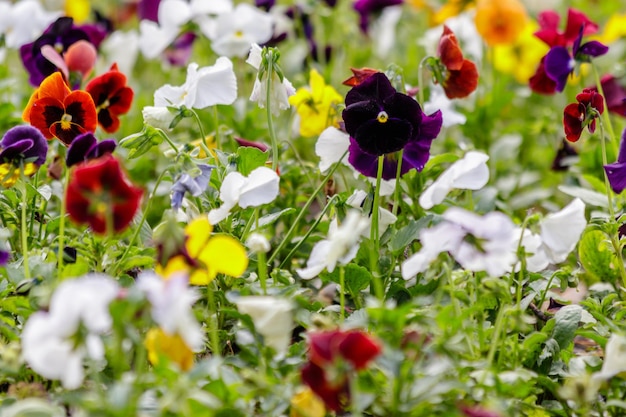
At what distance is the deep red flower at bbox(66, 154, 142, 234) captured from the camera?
128 centimetres

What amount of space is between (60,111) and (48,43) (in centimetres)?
65

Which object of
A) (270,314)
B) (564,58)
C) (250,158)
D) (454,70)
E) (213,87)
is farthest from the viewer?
(564,58)

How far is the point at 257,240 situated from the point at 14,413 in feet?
1.37

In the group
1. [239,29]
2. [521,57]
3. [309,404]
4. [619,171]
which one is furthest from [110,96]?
[521,57]

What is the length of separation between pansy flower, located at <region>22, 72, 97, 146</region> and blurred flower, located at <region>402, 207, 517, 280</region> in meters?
0.69

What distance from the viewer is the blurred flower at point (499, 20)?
9.46 ft

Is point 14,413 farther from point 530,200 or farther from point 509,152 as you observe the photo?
point 509,152

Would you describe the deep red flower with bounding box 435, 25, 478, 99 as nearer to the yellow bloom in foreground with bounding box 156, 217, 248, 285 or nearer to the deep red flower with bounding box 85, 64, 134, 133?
the deep red flower with bounding box 85, 64, 134, 133

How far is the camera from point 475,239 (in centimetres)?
132

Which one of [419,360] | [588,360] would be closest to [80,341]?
[419,360]

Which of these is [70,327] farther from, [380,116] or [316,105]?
[316,105]

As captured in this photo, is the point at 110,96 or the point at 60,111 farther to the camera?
the point at 110,96

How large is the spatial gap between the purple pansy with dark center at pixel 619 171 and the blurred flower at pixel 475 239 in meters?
0.45

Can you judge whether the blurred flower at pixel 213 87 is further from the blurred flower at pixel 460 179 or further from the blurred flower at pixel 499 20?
the blurred flower at pixel 499 20
